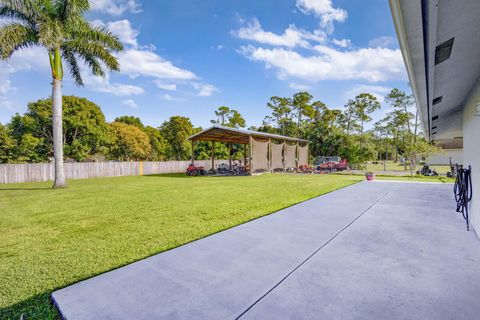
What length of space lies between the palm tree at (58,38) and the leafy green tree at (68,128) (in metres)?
10.6

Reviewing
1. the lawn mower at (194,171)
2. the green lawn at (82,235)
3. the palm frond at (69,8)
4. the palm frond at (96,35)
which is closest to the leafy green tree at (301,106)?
the lawn mower at (194,171)

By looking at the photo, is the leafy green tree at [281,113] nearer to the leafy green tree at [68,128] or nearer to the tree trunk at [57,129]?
the leafy green tree at [68,128]

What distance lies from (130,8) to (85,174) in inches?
477

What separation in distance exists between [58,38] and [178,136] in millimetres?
23213

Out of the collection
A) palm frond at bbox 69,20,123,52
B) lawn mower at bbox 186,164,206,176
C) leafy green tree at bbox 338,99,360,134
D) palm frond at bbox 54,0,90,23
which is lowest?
lawn mower at bbox 186,164,206,176

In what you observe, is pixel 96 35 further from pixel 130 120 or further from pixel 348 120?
pixel 348 120

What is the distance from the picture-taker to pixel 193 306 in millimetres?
1978

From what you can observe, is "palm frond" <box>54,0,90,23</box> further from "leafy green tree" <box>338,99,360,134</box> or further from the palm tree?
"leafy green tree" <box>338,99,360,134</box>

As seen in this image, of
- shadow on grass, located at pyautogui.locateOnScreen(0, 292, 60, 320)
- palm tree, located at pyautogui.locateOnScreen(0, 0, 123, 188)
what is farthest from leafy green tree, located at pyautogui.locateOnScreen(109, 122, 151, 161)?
shadow on grass, located at pyautogui.locateOnScreen(0, 292, 60, 320)

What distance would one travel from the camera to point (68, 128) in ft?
72.6

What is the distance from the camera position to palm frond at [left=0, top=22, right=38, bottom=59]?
977cm

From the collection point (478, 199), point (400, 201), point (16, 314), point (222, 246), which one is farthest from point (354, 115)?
point (16, 314)

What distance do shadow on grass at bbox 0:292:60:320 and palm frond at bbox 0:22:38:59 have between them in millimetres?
12366

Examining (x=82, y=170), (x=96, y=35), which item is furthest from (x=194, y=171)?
(x=96, y=35)
